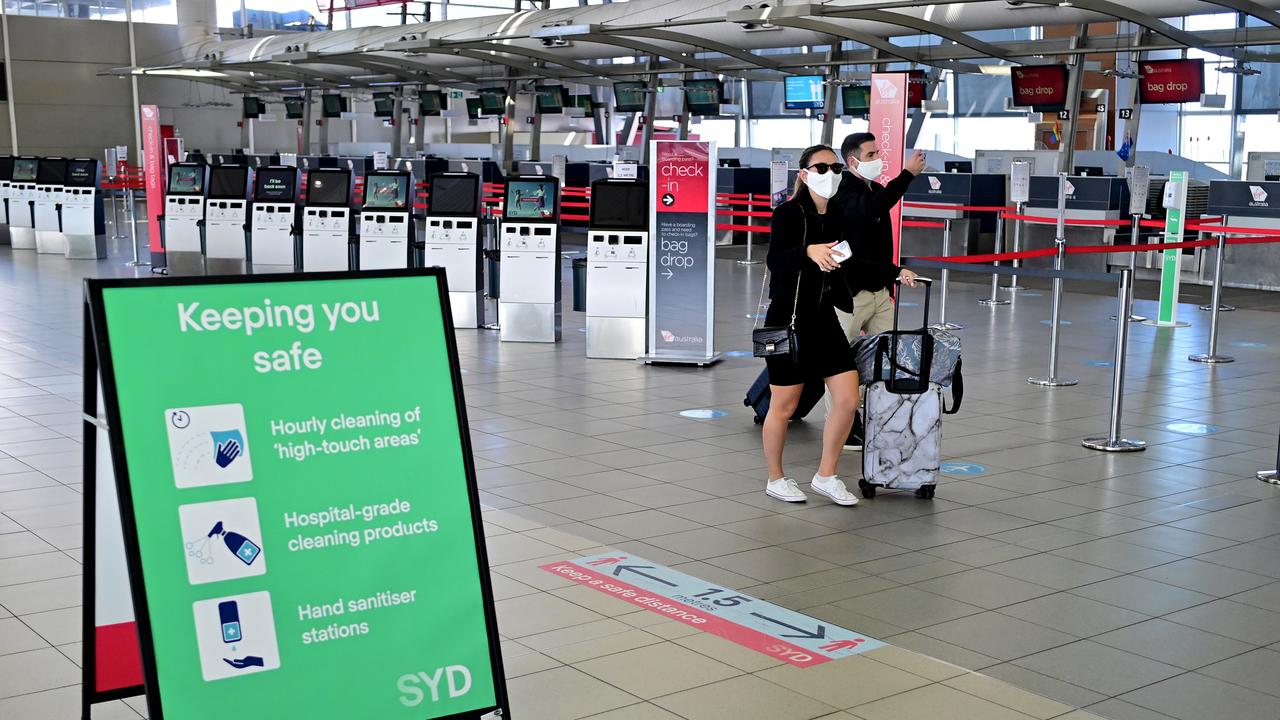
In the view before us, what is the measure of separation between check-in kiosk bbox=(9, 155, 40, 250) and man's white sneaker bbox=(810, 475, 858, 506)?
16.7 meters

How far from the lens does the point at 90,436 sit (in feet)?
8.60

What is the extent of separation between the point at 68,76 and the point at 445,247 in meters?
27.6

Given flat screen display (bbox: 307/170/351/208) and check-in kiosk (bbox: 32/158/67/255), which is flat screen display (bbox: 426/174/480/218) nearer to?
flat screen display (bbox: 307/170/351/208)

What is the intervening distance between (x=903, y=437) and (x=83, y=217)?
49.1ft

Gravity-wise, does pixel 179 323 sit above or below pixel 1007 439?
above

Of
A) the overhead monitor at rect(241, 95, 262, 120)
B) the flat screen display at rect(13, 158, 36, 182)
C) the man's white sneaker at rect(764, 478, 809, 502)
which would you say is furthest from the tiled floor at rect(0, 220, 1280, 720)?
the overhead monitor at rect(241, 95, 262, 120)

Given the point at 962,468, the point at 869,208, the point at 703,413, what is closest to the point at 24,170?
Answer: the point at 703,413

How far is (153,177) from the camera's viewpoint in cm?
1583

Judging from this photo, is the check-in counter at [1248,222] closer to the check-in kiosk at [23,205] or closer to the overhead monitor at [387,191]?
the overhead monitor at [387,191]

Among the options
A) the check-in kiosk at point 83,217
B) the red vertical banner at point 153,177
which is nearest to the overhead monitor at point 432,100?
the check-in kiosk at point 83,217

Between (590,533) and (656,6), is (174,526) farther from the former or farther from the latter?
(656,6)

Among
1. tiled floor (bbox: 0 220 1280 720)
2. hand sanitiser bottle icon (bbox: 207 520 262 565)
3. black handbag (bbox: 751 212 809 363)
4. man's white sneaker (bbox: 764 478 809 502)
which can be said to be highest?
black handbag (bbox: 751 212 809 363)

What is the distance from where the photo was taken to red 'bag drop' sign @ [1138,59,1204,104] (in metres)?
17.2

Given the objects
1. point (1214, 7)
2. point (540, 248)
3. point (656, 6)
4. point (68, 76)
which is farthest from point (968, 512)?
point (68, 76)
